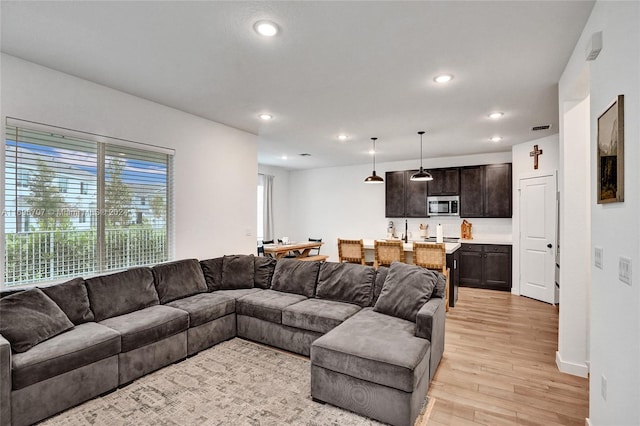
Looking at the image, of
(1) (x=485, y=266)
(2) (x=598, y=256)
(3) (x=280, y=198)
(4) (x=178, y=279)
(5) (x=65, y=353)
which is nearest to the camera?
(2) (x=598, y=256)

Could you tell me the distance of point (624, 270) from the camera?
1.52m

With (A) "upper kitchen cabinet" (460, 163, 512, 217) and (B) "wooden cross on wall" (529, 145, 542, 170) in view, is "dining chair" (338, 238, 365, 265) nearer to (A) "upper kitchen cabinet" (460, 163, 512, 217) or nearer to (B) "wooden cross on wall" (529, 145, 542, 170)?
(A) "upper kitchen cabinet" (460, 163, 512, 217)

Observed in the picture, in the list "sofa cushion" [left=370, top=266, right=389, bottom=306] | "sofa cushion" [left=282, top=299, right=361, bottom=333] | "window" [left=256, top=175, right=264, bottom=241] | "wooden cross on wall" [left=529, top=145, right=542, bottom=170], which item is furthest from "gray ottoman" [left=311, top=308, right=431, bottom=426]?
"window" [left=256, top=175, right=264, bottom=241]

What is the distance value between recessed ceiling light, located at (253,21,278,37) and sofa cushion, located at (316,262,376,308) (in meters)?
2.44

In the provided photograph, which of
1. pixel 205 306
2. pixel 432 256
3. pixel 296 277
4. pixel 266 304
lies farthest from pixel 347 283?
pixel 432 256

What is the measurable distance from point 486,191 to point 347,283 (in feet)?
14.0

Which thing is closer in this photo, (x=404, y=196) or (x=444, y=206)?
(x=444, y=206)

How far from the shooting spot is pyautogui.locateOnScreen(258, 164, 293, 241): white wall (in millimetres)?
8477

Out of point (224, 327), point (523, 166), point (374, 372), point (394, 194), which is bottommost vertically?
point (224, 327)

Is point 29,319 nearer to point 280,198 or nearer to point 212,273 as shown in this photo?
point 212,273

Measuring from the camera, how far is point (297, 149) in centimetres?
625

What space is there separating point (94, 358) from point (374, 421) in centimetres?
214

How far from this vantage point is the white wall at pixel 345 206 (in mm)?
6957

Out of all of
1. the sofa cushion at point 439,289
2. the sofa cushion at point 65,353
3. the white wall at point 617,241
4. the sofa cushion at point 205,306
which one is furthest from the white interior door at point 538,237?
the sofa cushion at point 65,353
